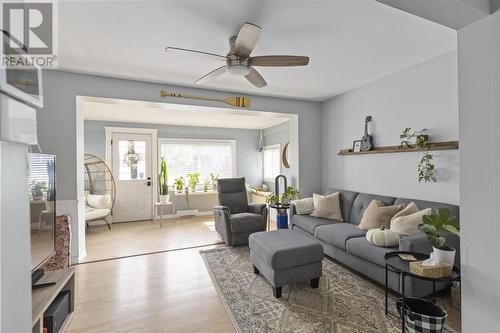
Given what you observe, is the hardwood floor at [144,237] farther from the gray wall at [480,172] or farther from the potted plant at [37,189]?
the gray wall at [480,172]

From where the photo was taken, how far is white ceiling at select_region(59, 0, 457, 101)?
182 centimetres

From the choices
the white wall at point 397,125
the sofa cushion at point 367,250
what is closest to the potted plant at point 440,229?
the sofa cushion at point 367,250

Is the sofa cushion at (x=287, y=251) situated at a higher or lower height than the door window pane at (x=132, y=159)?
lower

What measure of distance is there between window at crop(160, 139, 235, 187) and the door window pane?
467 mm

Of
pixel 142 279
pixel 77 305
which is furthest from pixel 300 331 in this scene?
pixel 77 305

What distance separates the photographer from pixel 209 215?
5.93m

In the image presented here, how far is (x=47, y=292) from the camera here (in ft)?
5.10

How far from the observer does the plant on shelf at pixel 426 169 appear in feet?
8.89

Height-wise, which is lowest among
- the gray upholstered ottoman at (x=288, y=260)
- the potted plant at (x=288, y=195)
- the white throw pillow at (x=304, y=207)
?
the gray upholstered ottoman at (x=288, y=260)

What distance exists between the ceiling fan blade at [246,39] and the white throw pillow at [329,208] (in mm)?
2402

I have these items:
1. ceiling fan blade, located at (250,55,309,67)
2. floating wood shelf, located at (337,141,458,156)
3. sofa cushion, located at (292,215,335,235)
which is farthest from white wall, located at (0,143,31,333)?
floating wood shelf, located at (337,141,458,156)

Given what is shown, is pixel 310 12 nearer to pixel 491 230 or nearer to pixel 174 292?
pixel 491 230

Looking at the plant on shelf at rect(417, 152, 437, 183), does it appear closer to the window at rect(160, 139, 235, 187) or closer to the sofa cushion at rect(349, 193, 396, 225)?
the sofa cushion at rect(349, 193, 396, 225)

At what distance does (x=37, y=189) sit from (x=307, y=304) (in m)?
2.34
